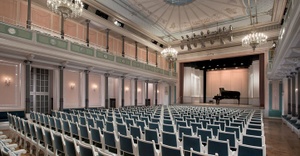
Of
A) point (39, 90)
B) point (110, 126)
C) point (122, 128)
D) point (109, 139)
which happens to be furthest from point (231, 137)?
point (39, 90)

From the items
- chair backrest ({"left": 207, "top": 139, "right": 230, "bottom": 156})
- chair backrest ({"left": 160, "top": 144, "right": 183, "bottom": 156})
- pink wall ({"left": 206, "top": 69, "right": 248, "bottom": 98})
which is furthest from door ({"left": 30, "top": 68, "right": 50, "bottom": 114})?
pink wall ({"left": 206, "top": 69, "right": 248, "bottom": 98})

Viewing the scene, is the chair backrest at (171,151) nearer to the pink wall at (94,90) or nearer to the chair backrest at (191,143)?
the chair backrest at (191,143)

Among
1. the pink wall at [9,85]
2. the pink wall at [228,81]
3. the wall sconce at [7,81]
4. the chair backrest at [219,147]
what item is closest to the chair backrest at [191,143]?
the chair backrest at [219,147]

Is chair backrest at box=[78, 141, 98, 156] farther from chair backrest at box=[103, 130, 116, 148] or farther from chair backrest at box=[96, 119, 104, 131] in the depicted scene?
chair backrest at box=[96, 119, 104, 131]

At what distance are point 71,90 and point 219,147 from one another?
36.5ft

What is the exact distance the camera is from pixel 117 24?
13906 millimetres

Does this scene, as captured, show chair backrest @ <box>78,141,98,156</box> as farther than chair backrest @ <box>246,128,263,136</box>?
No

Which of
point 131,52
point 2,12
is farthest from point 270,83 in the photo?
point 2,12

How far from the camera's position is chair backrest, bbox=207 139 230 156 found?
291cm

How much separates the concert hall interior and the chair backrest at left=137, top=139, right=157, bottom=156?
29mm

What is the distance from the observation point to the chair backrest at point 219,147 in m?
2.91

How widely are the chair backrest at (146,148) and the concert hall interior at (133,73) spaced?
3 centimetres

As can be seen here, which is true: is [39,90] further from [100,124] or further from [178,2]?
[178,2]

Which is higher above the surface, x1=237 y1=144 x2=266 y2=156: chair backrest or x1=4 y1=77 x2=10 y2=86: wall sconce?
x1=4 y1=77 x2=10 y2=86: wall sconce
